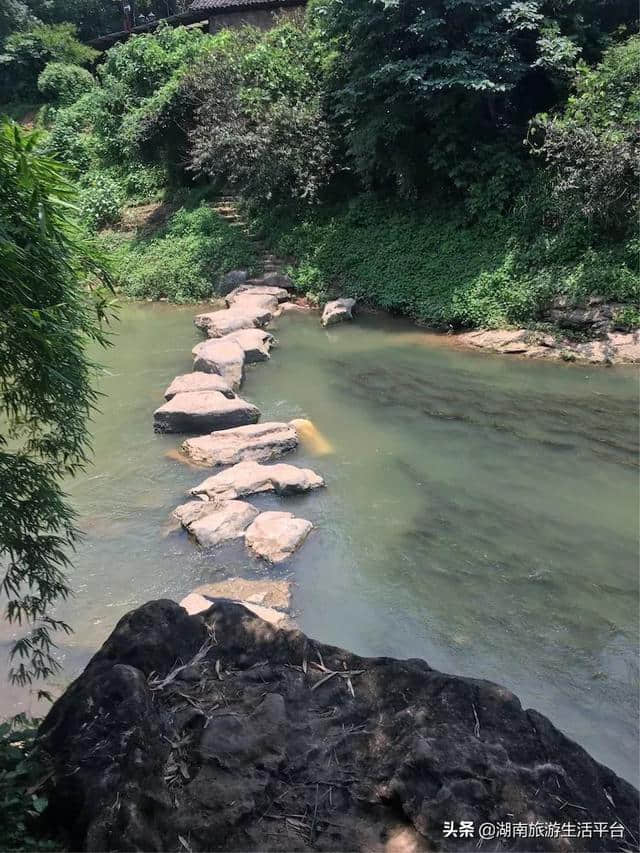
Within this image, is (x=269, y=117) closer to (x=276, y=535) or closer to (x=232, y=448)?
(x=232, y=448)

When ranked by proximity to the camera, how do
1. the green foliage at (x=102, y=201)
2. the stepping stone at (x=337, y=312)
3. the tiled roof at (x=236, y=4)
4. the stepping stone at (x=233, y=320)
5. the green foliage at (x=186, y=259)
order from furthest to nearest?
the tiled roof at (x=236, y=4) → the green foliage at (x=102, y=201) → the green foliage at (x=186, y=259) → the stepping stone at (x=337, y=312) → the stepping stone at (x=233, y=320)

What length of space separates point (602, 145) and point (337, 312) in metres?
5.15

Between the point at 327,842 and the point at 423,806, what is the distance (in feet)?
1.21

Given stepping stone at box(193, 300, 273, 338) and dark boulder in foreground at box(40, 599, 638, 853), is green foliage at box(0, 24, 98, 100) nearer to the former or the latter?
stepping stone at box(193, 300, 273, 338)

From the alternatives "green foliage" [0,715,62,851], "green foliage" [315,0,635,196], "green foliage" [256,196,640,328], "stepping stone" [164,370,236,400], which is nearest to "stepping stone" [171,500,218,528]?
"stepping stone" [164,370,236,400]

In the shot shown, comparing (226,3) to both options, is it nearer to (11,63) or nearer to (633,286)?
(11,63)

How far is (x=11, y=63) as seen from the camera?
90.7 ft

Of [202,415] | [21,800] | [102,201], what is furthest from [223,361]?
[102,201]

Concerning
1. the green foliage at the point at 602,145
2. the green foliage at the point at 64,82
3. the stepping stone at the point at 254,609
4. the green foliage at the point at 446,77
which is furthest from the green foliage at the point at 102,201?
the stepping stone at the point at 254,609

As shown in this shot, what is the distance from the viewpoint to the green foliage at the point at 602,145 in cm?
1009

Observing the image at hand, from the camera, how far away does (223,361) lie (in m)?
10.1

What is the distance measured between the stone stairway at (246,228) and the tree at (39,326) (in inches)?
465

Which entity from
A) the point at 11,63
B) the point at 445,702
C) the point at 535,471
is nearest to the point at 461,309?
the point at 535,471

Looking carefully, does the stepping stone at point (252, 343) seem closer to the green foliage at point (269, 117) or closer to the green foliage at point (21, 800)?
the green foliage at point (269, 117)
